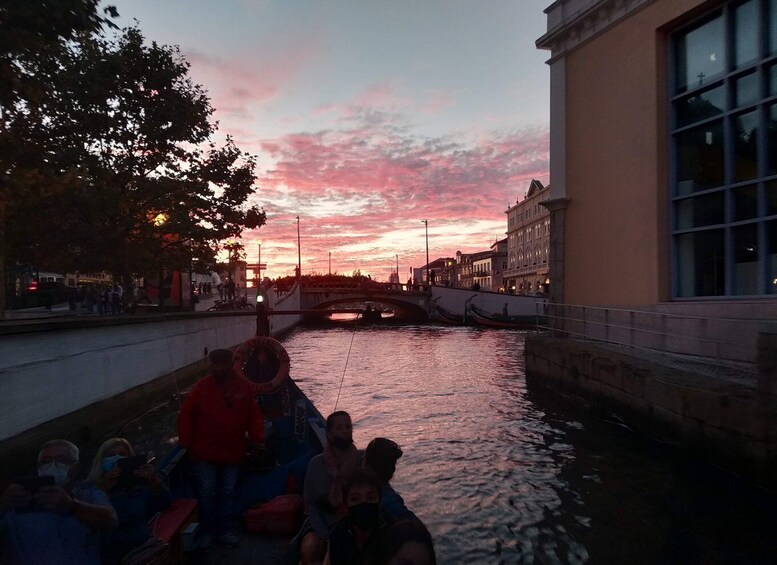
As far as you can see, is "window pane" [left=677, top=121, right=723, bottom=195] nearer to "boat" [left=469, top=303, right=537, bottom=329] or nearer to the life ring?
the life ring

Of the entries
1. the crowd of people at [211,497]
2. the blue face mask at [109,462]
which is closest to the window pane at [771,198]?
the crowd of people at [211,497]

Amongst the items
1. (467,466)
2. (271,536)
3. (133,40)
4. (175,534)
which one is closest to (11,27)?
(175,534)

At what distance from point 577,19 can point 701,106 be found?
18.0 feet

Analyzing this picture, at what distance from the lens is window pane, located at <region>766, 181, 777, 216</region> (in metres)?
11.3

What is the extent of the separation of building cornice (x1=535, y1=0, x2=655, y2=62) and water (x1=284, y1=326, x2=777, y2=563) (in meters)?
10.6

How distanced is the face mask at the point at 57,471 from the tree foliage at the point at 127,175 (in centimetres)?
1018

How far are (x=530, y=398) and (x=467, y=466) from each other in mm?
6460

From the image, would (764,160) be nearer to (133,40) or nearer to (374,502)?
(374,502)

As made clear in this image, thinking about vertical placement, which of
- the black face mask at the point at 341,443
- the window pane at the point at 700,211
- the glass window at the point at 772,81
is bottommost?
the black face mask at the point at 341,443

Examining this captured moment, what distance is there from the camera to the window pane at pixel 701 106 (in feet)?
41.0

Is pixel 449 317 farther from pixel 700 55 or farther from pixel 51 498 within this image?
pixel 51 498

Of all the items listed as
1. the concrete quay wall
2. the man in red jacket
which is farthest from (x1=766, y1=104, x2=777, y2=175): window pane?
the man in red jacket

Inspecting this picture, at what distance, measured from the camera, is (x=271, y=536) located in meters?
5.23

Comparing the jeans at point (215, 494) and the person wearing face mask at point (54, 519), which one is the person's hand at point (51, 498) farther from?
the jeans at point (215, 494)
